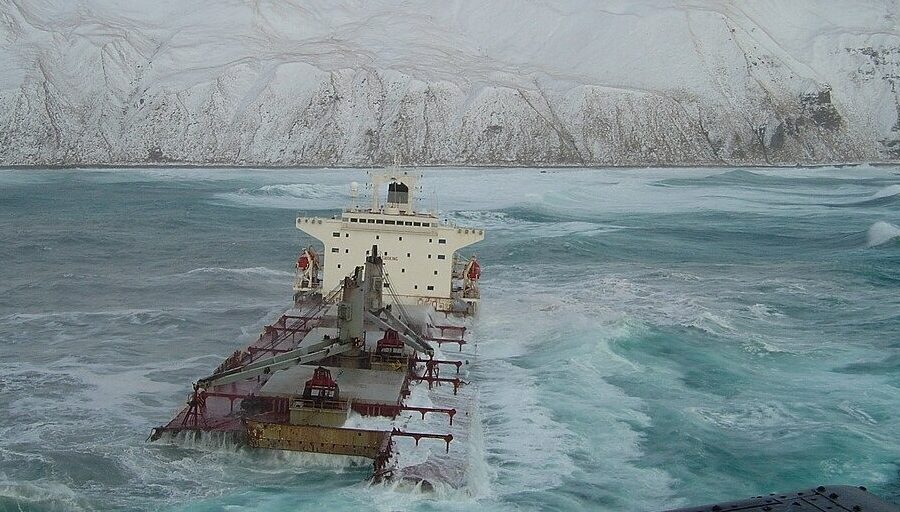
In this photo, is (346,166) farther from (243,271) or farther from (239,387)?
(239,387)

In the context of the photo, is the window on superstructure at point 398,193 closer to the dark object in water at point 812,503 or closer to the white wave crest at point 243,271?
the white wave crest at point 243,271

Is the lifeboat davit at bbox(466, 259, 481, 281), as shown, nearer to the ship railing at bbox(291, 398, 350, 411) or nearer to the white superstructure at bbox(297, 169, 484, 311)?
the white superstructure at bbox(297, 169, 484, 311)

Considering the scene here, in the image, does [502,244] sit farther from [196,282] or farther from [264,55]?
[264,55]

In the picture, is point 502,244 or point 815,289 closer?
point 815,289

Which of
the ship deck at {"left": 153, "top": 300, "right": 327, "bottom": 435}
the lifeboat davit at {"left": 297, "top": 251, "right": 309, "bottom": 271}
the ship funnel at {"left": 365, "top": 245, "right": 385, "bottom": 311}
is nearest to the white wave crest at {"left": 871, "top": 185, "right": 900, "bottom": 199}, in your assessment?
the lifeboat davit at {"left": 297, "top": 251, "right": 309, "bottom": 271}

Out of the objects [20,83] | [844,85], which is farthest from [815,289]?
[844,85]

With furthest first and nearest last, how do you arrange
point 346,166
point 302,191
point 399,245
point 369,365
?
point 346,166
point 302,191
point 399,245
point 369,365

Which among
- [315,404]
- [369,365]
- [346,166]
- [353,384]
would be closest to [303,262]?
[369,365]
